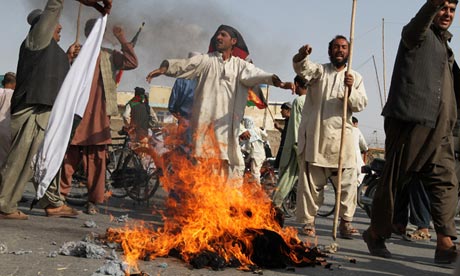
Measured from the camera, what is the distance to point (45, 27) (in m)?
7.24

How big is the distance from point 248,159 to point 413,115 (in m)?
5.72

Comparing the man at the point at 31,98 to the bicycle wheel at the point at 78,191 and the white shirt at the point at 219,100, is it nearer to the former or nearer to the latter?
the white shirt at the point at 219,100

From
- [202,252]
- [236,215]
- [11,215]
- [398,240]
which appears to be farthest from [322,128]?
[11,215]

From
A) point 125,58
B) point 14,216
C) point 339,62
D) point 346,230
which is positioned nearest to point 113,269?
point 14,216

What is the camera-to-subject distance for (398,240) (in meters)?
8.11

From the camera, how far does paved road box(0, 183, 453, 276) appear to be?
4.85 metres

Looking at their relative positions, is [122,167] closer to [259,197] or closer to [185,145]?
[185,145]

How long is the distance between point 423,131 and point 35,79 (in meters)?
4.14

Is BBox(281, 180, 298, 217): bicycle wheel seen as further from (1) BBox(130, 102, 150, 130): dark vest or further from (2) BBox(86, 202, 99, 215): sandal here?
(2) BBox(86, 202, 99, 215): sandal

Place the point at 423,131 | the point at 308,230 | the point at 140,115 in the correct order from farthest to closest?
the point at 140,115 → the point at 308,230 → the point at 423,131

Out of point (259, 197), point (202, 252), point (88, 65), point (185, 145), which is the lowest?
point (202, 252)

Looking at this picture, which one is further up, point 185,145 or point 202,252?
point 185,145

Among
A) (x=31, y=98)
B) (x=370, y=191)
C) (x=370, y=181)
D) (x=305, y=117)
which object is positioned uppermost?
(x=305, y=117)

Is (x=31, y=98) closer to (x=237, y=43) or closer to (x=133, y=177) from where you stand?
(x=237, y=43)
